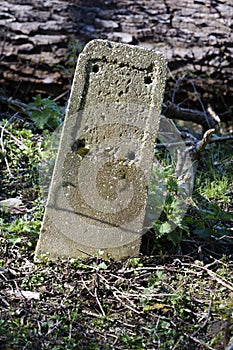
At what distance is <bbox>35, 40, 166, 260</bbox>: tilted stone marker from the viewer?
2.90 m

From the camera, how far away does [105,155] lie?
2982 millimetres

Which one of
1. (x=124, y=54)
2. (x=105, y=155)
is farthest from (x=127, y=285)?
(x=124, y=54)

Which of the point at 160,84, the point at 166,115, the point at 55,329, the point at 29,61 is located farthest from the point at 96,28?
the point at 55,329

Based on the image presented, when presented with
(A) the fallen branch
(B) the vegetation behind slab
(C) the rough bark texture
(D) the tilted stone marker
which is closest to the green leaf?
(B) the vegetation behind slab

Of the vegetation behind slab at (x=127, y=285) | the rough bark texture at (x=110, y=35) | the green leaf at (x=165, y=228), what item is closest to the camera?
the vegetation behind slab at (x=127, y=285)

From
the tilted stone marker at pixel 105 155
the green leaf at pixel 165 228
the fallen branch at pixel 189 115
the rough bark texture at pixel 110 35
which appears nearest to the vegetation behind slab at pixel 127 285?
the green leaf at pixel 165 228

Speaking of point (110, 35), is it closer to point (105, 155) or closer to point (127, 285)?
point (105, 155)

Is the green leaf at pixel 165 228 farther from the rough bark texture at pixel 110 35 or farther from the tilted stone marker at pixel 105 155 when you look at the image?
the rough bark texture at pixel 110 35

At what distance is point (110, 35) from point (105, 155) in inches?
87.6

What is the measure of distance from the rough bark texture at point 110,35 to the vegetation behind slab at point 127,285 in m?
1.32

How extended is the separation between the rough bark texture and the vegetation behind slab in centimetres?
132

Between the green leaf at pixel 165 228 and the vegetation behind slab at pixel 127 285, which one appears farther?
the green leaf at pixel 165 228

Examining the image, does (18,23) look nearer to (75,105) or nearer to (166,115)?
(166,115)

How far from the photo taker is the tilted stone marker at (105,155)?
9.51 feet
